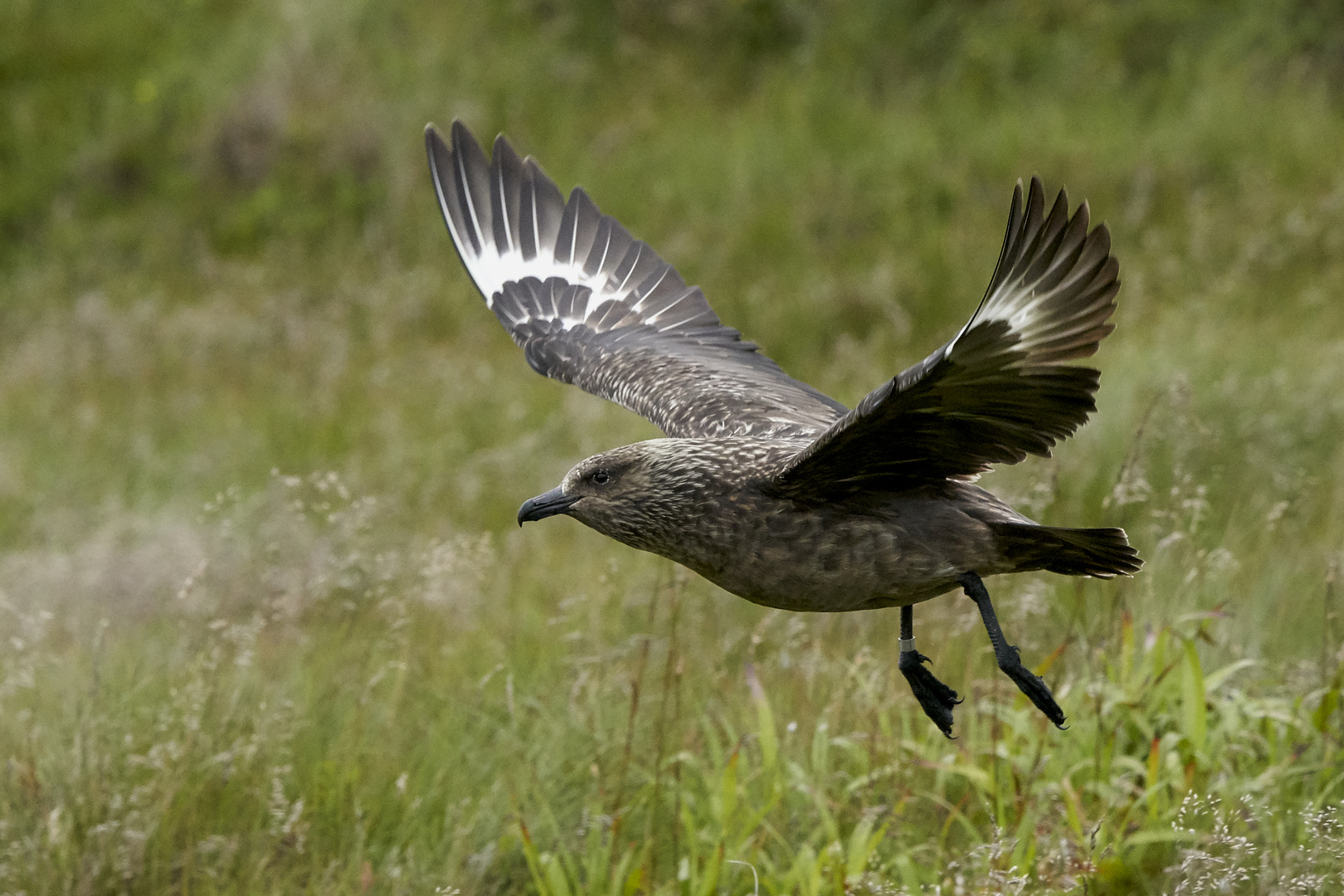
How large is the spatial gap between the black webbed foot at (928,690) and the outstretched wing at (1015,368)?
482 millimetres

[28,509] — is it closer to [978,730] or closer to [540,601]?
[540,601]

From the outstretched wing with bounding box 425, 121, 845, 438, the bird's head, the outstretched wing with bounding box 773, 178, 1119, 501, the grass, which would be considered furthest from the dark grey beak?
the outstretched wing with bounding box 425, 121, 845, 438

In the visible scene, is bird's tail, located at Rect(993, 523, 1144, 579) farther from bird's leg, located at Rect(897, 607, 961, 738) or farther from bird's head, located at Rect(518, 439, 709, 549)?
bird's head, located at Rect(518, 439, 709, 549)

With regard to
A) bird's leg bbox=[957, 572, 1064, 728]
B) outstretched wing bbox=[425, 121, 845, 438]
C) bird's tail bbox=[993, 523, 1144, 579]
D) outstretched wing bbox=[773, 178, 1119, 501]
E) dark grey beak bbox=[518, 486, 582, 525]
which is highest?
outstretched wing bbox=[425, 121, 845, 438]

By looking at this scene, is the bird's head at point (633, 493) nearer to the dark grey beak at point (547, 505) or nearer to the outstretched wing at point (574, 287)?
the dark grey beak at point (547, 505)

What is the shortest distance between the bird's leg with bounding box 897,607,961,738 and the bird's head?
0.56 metres

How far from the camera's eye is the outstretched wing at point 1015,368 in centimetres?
272

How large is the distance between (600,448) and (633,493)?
3998 millimetres

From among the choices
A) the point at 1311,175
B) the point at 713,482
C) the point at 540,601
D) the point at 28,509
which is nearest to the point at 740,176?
the point at 1311,175

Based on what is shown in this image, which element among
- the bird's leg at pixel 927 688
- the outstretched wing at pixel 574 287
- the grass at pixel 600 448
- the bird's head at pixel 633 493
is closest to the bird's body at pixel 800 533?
the bird's head at pixel 633 493

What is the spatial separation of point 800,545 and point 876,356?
5.95m

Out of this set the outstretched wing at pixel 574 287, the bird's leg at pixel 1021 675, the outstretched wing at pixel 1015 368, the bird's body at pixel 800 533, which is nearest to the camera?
the outstretched wing at pixel 1015 368

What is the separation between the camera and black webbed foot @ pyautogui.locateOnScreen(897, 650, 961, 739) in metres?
3.21

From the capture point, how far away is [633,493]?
3.26 meters
